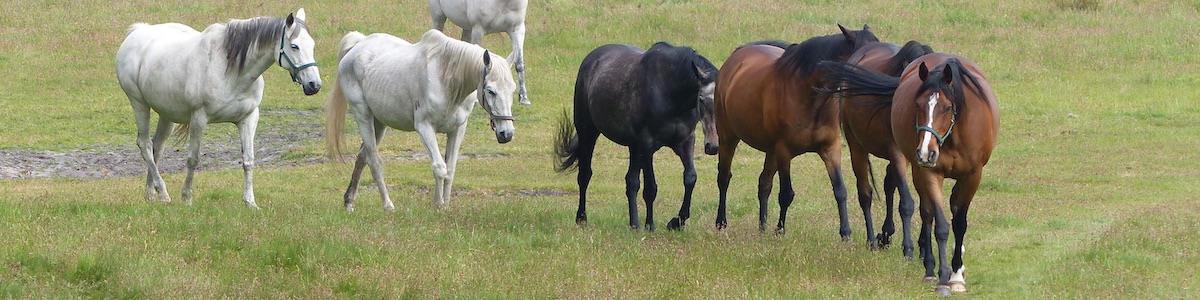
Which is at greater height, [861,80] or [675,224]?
[861,80]

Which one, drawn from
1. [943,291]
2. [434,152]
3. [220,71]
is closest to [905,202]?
[943,291]

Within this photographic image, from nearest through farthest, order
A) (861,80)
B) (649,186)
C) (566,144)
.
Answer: (861,80) < (649,186) < (566,144)

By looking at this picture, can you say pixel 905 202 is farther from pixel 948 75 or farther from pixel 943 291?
pixel 948 75

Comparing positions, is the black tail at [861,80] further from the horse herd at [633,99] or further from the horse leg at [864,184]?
the horse leg at [864,184]

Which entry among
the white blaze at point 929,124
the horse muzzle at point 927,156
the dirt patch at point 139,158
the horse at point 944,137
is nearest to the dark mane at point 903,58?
the horse at point 944,137

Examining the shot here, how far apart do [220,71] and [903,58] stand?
5.20 m

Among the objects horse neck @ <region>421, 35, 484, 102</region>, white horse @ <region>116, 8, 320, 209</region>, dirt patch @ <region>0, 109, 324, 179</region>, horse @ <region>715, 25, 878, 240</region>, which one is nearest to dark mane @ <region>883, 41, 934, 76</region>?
horse @ <region>715, 25, 878, 240</region>

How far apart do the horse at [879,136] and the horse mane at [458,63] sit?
263 centimetres

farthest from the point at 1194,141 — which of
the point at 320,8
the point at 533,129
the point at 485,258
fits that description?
the point at 320,8

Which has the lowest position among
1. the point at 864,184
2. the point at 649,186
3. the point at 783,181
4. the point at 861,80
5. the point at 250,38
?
the point at 649,186

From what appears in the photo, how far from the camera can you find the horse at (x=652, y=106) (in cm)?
1049

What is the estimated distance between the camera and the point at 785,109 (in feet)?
33.4

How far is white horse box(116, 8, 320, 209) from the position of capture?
11.1m

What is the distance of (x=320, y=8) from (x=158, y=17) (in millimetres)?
3073
